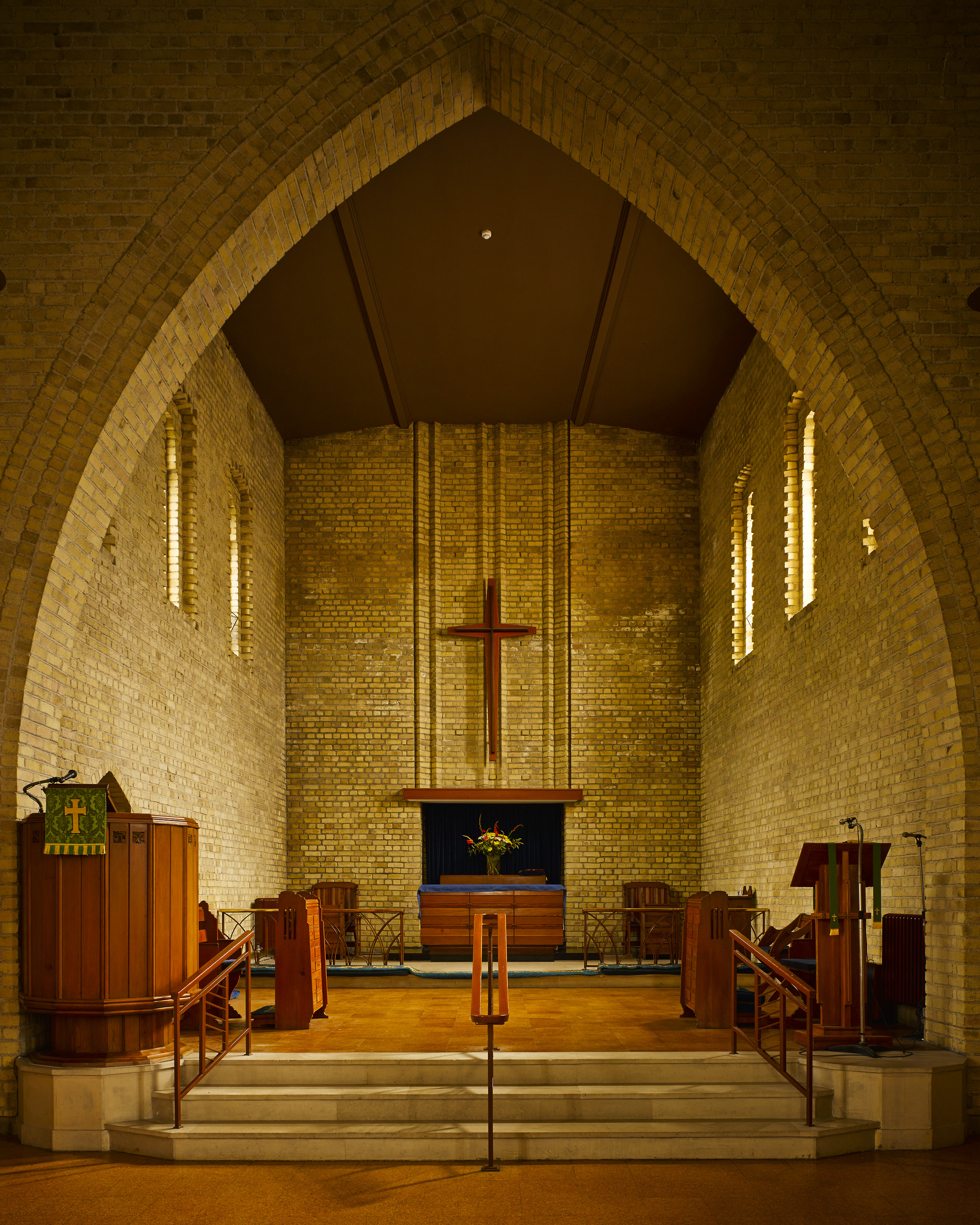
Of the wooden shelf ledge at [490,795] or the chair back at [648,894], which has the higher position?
the wooden shelf ledge at [490,795]

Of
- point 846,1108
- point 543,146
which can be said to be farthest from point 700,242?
point 846,1108

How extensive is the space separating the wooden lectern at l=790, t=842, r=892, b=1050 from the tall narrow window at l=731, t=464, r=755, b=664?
7172 millimetres

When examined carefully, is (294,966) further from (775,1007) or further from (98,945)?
(775,1007)

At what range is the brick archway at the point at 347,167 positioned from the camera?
7625mm

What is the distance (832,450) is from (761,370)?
2.90 metres

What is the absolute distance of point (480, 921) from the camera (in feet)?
23.2

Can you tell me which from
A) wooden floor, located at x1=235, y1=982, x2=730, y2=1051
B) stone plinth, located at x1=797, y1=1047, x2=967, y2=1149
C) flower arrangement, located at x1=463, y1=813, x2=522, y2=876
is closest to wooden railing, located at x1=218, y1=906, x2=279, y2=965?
wooden floor, located at x1=235, y1=982, x2=730, y2=1051

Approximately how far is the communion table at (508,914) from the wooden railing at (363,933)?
2.09 feet

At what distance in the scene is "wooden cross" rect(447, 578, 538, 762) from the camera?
17125 mm

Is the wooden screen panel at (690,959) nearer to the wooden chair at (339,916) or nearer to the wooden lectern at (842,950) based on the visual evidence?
the wooden lectern at (842,950)

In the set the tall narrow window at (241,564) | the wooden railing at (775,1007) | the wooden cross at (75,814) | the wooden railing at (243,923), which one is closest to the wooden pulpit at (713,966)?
the wooden railing at (775,1007)

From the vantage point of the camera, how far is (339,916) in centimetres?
1562

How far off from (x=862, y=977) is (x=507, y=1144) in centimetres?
245

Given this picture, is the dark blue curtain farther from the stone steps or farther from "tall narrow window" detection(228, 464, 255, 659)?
the stone steps
